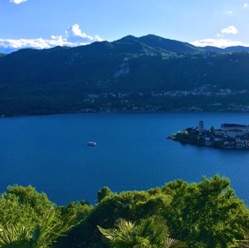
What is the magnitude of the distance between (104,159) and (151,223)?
76710 mm

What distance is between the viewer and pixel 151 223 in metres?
8.26

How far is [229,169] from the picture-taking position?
73938 millimetres

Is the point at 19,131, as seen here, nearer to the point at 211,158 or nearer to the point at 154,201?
the point at 211,158

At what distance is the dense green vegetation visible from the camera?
8156 millimetres

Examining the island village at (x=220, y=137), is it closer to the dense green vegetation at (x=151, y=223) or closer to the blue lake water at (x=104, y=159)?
the blue lake water at (x=104, y=159)

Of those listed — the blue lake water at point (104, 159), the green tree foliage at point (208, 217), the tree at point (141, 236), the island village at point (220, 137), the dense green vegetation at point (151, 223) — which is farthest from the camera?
the island village at point (220, 137)

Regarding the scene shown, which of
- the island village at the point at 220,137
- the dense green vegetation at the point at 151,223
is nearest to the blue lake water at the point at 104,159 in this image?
the island village at the point at 220,137

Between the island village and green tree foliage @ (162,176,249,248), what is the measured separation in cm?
8168

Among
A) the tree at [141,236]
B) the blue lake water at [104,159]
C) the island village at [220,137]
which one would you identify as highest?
the tree at [141,236]

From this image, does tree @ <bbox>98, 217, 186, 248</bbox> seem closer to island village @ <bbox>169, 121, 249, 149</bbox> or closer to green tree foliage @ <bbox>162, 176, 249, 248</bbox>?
green tree foliage @ <bbox>162, 176, 249, 248</bbox>

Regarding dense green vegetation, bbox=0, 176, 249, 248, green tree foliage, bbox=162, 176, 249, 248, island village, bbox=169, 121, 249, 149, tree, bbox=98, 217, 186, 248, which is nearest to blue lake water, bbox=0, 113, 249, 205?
island village, bbox=169, 121, 249, 149

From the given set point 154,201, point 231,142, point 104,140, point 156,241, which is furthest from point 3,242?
point 104,140

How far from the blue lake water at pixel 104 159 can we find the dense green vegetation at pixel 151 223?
31977mm

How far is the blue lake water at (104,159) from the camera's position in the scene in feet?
209
